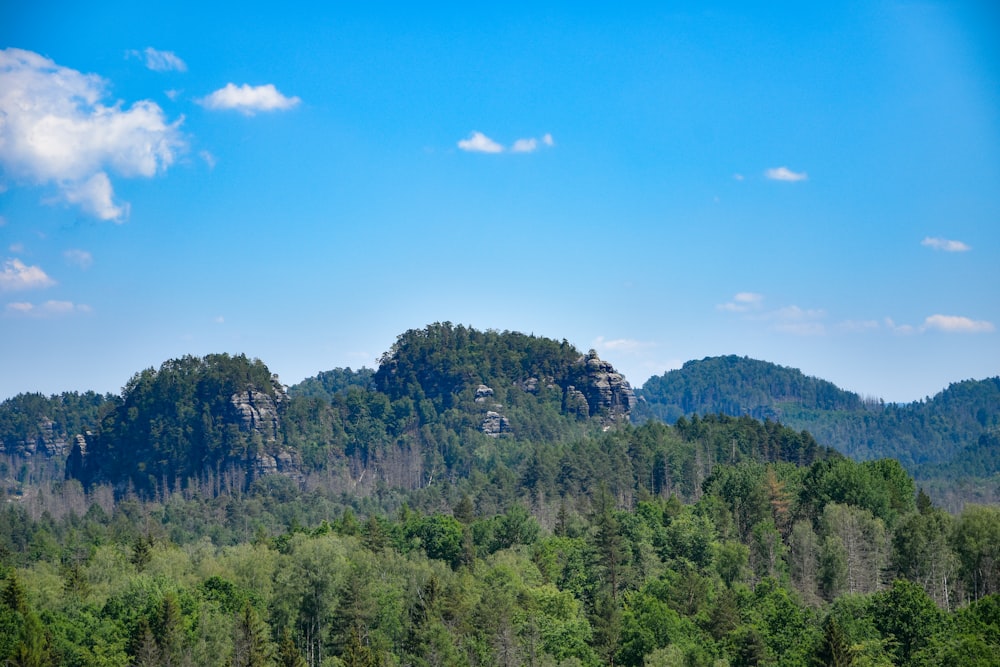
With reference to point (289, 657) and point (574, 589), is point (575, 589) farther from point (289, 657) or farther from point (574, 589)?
point (289, 657)

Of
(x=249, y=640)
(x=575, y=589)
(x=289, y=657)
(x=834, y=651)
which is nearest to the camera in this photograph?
(x=834, y=651)

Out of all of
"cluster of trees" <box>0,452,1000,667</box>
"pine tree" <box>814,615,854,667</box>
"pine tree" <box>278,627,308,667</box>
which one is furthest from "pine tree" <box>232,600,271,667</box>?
"pine tree" <box>814,615,854,667</box>

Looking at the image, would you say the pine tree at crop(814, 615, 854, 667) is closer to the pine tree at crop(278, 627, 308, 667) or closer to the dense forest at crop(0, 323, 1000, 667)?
the dense forest at crop(0, 323, 1000, 667)

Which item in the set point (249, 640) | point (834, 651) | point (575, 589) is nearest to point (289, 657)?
point (249, 640)

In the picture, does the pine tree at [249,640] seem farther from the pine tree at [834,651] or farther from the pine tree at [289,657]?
the pine tree at [834,651]

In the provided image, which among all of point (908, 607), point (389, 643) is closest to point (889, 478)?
point (908, 607)

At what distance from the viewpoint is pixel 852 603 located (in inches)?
3019

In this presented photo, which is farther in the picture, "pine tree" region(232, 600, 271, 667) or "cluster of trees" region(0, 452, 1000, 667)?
"pine tree" region(232, 600, 271, 667)

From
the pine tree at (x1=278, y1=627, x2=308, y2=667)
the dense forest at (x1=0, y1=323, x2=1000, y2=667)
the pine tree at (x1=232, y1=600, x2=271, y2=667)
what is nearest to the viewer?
the pine tree at (x1=278, y1=627, x2=308, y2=667)

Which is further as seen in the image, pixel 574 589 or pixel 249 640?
pixel 574 589

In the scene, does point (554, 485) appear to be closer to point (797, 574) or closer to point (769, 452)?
point (769, 452)

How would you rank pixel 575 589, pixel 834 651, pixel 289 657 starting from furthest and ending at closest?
pixel 575 589 → pixel 289 657 → pixel 834 651

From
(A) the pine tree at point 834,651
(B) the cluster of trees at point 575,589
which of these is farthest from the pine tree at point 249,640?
(A) the pine tree at point 834,651

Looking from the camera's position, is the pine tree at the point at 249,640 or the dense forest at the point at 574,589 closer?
the dense forest at the point at 574,589
